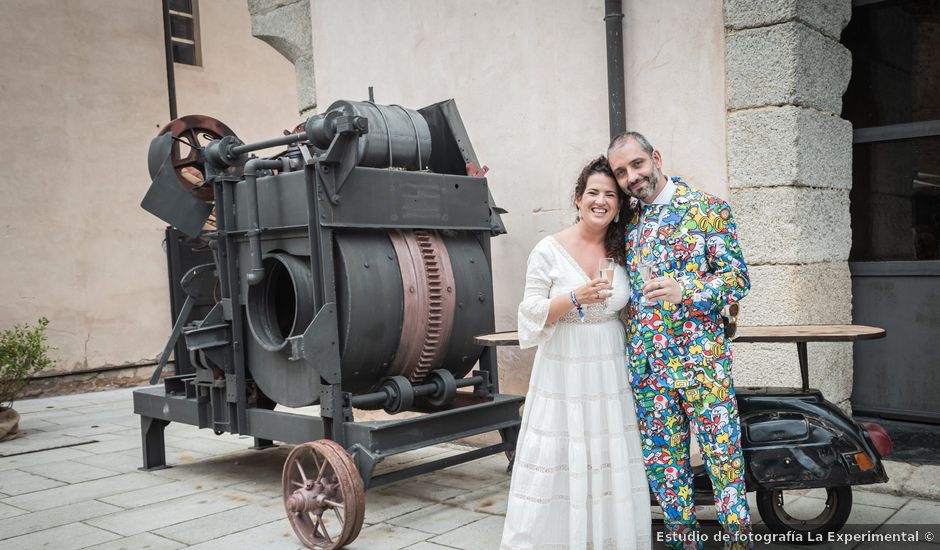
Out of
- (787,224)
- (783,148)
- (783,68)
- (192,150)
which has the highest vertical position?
(783,68)

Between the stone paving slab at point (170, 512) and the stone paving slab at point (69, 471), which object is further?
the stone paving slab at point (69, 471)

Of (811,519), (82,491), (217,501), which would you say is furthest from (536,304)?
(82,491)

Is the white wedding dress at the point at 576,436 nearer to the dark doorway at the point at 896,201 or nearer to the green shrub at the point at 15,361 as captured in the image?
the dark doorway at the point at 896,201

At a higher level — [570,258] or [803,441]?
[570,258]

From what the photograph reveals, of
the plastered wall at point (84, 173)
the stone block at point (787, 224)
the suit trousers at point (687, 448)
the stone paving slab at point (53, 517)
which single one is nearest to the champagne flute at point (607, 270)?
the suit trousers at point (687, 448)

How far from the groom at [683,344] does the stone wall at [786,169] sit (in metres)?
1.64

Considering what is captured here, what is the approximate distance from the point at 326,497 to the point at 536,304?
5.20 ft

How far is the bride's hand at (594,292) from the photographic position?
3107mm

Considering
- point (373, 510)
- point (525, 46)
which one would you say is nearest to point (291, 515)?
point (373, 510)

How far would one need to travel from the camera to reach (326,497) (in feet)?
13.7

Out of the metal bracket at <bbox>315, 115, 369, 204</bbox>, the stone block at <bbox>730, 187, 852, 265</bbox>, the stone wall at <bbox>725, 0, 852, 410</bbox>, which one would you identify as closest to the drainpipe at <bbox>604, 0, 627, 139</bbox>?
the stone wall at <bbox>725, 0, 852, 410</bbox>

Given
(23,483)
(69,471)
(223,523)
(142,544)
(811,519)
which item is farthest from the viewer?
(69,471)

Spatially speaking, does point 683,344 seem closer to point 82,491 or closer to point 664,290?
point 664,290

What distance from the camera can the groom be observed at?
10.7 ft
